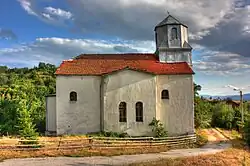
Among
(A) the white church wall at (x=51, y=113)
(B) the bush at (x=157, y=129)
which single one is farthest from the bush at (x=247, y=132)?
(A) the white church wall at (x=51, y=113)

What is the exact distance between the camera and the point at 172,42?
34.8 meters

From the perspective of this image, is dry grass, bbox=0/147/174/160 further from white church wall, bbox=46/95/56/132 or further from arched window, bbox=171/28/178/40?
arched window, bbox=171/28/178/40

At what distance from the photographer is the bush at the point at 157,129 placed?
29.4 metres

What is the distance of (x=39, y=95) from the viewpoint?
51906 mm

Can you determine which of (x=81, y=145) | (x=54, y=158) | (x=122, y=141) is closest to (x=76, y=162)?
(x=54, y=158)

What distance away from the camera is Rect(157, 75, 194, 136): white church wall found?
30812mm

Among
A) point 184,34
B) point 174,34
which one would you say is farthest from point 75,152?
point 184,34

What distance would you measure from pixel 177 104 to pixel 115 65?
792 cm

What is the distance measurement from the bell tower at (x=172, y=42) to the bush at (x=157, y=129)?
7922mm

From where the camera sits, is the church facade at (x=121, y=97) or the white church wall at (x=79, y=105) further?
the white church wall at (x=79, y=105)

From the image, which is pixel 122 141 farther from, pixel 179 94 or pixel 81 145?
pixel 179 94

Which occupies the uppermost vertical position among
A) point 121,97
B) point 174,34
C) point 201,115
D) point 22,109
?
point 174,34

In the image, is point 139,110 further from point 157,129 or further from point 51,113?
point 51,113

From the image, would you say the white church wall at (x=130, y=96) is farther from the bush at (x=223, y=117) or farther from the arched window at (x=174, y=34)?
the bush at (x=223, y=117)
